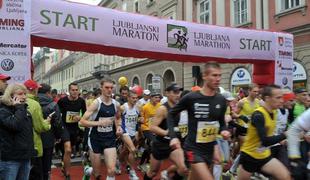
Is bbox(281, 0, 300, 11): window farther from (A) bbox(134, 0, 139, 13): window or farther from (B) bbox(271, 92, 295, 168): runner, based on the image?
(A) bbox(134, 0, 139, 13): window

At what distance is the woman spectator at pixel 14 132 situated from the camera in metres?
4.81

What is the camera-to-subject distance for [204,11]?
2766 centimetres

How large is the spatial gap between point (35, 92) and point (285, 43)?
8340 millimetres

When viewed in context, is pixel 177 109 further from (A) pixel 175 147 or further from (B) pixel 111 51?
(B) pixel 111 51

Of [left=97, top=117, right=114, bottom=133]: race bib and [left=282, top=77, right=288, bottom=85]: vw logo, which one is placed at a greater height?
[left=282, top=77, right=288, bottom=85]: vw logo

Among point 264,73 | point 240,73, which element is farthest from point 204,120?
point 240,73

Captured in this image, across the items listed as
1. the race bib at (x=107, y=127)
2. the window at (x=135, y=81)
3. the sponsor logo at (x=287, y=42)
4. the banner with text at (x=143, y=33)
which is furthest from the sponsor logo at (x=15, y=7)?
the window at (x=135, y=81)

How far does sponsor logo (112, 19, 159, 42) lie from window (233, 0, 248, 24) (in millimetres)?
14313

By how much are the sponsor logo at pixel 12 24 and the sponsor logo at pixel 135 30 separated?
2052 millimetres

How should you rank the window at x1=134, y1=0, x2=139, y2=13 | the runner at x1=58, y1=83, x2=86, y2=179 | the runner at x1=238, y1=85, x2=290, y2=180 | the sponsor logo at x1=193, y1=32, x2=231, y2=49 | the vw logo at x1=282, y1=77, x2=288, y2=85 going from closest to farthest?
the runner at x1=238, y1=85, x2=290, y2=180, the runner at x1=58, y1=83, x2=86, y2=179, the sponsor logo at x1=193, y1=32, x2=231, y2=49, the vw logo at x1=282, y1=77, x2=288, y2=85, the window at x1=134, y1=0, x2=139, y2=13

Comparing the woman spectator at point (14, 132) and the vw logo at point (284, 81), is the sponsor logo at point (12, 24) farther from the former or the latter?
the vw logo at point (284, 81)

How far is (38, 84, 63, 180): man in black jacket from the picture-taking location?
21.9 feet

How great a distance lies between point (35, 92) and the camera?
6715 mm

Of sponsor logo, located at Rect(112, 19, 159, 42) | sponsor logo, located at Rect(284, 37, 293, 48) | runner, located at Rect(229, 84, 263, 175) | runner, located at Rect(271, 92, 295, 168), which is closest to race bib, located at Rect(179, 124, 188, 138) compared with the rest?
runner, located at Rect(271, 92, 295, 168)
